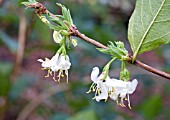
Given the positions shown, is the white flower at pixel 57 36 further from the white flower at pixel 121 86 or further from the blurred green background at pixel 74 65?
the blurred green background at pixel 74 65

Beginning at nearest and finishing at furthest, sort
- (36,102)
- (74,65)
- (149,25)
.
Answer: (149,25), (36,102), (74,65)

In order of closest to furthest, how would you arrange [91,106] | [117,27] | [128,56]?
[128,56] < [91,106] < [117,27]

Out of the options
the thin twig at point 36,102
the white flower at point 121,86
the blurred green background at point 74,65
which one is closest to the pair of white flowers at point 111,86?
the white flower at point 121,86

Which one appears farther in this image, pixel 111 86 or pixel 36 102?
pixel 36 102

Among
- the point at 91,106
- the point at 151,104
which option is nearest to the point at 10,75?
the point at 91,106

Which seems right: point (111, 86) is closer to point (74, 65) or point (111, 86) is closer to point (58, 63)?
point (58, 63)

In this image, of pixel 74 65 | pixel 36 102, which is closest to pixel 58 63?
pixel 36 102

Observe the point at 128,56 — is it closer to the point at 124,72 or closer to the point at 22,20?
the point at 124,72

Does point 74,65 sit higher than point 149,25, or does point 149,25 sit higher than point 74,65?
point 149,25
